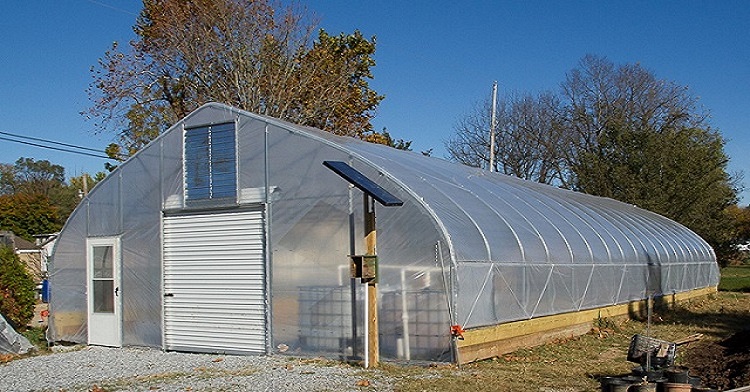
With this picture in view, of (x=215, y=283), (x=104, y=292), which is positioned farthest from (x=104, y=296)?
(x=215, y=283)

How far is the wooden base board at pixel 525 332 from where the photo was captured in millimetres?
11789

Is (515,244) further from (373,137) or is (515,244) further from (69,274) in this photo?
(373,137)

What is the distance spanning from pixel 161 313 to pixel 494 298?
6140 mm

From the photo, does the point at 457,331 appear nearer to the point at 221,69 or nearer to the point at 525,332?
the point at 525,332

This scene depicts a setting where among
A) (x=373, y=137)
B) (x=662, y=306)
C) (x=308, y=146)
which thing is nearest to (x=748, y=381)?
(x=308, y=146)

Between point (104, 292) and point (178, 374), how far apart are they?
4.52m

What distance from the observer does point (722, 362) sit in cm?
1253

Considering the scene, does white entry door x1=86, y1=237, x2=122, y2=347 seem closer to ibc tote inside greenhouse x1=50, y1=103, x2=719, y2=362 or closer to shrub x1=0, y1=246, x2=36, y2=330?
ibc tote inside greenhouse x1=50, y1=103, x2=719, y2=362

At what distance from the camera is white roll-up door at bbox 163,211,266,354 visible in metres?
13.6

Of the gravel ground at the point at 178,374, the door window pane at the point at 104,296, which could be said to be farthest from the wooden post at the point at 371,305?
the door window pane at the point at 104,296

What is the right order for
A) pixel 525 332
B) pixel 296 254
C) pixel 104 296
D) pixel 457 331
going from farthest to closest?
1. pixel 104 296
2. pixel 525 332
3. pixel 296 254
4. pixel 457 331

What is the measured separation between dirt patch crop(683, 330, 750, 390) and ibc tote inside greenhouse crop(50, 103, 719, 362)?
2.45 meters

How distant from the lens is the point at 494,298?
41.4 ft

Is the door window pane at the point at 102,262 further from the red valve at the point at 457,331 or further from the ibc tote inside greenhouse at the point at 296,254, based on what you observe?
the red valve at the point at 457,331
